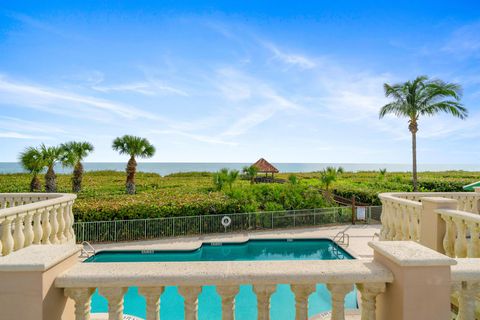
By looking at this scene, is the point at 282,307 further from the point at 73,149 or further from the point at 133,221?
the point at 73,149

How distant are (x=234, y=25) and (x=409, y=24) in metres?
7.22

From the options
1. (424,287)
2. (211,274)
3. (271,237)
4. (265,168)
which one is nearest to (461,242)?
(424,287)

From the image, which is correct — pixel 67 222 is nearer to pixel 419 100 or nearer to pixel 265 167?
pixel 419 100

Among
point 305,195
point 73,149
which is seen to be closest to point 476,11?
point 305,195

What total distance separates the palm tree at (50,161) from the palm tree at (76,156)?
850mm

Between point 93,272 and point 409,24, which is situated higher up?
point 409,24

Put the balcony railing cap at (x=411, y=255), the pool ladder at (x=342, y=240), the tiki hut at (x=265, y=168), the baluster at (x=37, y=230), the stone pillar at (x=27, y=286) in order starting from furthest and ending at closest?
the tiki hut at (x=265, y=168) → the pool ladder at (x=342, y=240) → the baluster at (x=37, y=230) → the balcony railing cap at (x=411, y=255) → the stone pillar at (x=27, y=286)

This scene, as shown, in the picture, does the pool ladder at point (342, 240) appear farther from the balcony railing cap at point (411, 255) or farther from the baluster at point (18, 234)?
the baluster at point (18, 234)

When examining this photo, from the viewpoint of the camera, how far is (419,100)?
18.9 m

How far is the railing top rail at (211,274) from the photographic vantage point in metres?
2.04

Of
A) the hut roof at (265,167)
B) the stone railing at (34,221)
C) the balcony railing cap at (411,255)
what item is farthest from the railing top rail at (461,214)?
the hut roof at (265,167)

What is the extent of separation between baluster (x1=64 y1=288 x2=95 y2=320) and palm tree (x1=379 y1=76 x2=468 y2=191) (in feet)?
71.5

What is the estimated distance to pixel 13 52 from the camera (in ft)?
33.8

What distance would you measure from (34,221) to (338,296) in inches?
226
